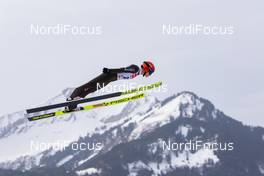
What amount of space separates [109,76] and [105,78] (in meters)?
0.52

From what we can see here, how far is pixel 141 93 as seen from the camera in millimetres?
53875

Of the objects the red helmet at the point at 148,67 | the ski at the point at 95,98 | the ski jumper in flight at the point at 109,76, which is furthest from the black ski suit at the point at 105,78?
the red helmet at the point at 148,67

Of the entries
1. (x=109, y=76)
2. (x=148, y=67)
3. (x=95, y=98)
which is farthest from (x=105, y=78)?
(x=148, y=67)

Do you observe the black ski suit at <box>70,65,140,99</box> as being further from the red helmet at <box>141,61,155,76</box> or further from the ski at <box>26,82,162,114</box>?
the red helmet at <box>141,61,155,76</box>

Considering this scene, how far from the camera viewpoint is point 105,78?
51.1m

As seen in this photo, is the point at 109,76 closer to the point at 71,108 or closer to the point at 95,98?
the point at 95,98

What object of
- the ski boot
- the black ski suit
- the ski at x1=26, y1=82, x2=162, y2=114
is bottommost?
the ski boot

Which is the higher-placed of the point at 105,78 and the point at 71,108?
the point at 105,78

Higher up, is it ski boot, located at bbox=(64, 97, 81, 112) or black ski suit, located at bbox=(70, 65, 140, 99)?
black ski suit, located at bbox=(70, 65, 140, 99)

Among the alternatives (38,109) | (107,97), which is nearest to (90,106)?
(107,97)

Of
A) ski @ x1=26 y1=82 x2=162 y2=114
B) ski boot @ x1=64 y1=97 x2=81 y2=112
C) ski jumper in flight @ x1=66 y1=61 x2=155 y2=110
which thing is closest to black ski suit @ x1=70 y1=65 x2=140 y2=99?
ski jumper in flight @ x1=66 y1=61 x2=155 y2=110

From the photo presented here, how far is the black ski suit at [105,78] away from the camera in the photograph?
4944 centimetres

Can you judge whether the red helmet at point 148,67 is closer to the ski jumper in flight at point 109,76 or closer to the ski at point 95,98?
the ski jumper in flight at point 109,76

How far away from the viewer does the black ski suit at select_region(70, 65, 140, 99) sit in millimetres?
49438
